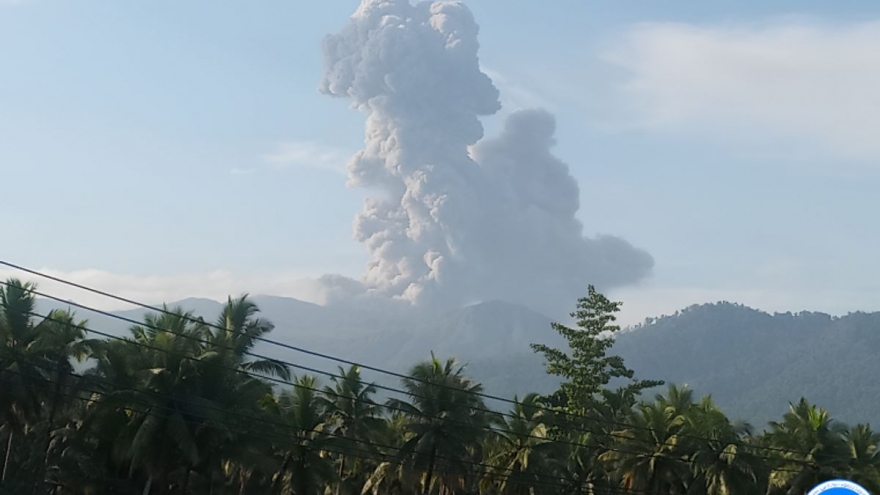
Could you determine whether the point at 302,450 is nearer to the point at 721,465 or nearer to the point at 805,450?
the point at 721,465

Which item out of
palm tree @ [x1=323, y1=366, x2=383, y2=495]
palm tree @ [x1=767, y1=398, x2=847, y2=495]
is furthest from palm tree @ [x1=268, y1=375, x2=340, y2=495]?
palm tree @ [x1=767, y1=398, x2=847, y2=495]

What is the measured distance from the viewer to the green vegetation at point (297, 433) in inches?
1794

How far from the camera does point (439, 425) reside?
56.1 meters

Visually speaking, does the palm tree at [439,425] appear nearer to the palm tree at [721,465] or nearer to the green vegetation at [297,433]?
the green vegetation at [297,433]

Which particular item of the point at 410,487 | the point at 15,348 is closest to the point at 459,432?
the point at 410,487

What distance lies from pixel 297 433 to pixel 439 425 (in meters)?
6.87

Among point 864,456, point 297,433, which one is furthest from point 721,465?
point 297,433

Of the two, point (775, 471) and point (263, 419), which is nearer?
point (263, 419)

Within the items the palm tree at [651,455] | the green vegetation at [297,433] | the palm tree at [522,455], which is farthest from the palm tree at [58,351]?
the palm tree at [651,455]

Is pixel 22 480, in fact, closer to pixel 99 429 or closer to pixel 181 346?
pixel 99 429

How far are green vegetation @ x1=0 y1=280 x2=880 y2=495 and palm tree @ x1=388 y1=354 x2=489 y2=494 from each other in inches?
3.1

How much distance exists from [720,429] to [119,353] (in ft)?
106

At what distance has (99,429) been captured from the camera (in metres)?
48.4

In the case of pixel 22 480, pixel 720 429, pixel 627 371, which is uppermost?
pixel 627 371
